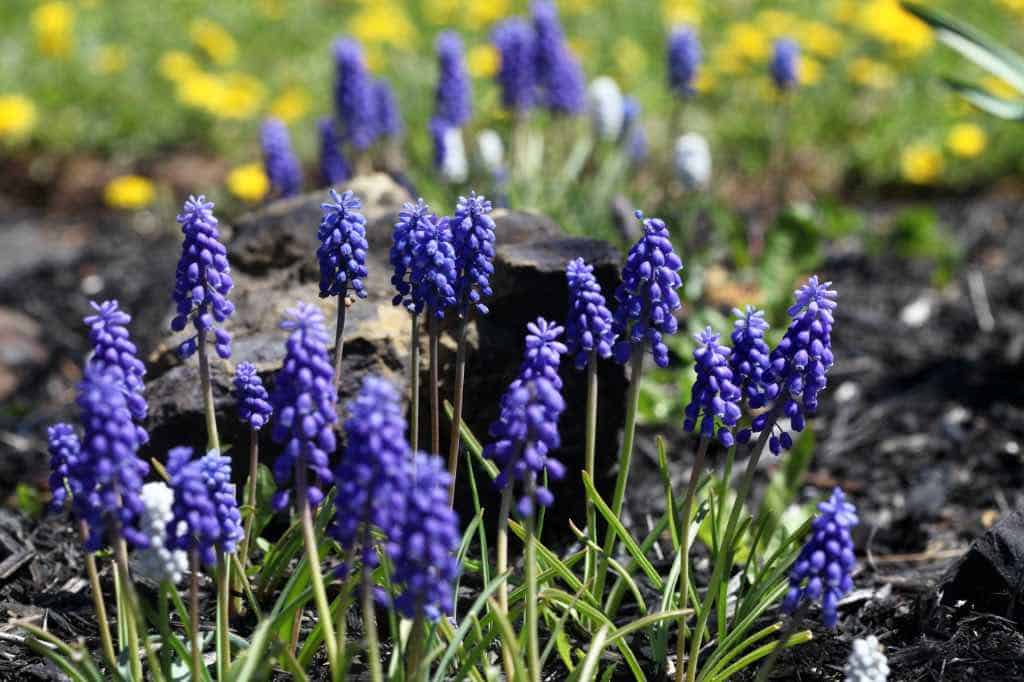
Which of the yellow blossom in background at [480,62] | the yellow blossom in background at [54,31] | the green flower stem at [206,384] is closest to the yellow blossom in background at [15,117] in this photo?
the yellow blossom in background at [54,31]

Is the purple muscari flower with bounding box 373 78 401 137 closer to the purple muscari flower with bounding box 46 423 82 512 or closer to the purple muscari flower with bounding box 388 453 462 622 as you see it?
the purple muscari flower with bounding box 46 423 82 512

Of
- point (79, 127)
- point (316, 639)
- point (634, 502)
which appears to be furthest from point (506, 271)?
point (79, 127)

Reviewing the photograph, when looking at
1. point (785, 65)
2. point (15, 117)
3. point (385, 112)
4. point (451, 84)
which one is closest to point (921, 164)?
point (785, 65)

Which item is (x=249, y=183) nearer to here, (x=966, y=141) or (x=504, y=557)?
(x=966, y=141)

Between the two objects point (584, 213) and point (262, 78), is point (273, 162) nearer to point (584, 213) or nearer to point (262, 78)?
point (584, 213)

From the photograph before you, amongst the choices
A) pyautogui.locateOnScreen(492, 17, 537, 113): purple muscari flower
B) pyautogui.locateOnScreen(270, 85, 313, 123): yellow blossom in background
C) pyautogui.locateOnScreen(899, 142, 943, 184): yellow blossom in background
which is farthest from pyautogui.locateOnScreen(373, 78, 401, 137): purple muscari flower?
pyautogui.locateOnScreen(899, 142, 943, 184): yellow blossom in background

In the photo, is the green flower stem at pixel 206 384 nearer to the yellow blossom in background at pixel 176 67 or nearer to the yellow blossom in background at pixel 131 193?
the yellow blossom in background at pixel 131 193
